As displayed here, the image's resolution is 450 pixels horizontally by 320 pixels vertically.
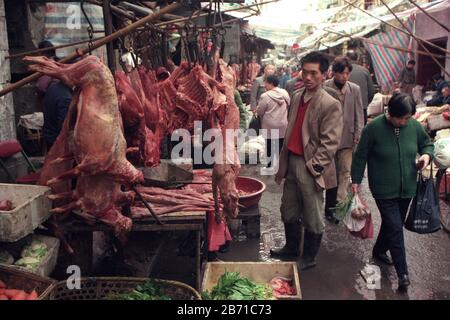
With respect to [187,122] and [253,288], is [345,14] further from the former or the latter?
[253,288]

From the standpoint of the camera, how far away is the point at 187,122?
15.7 feet

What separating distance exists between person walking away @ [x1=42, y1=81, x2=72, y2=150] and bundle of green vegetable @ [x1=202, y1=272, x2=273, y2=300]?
254 cm

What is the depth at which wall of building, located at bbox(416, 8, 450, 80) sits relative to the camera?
12031 millimetres

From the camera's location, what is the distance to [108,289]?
11.8 feet

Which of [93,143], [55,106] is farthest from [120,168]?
[55,106]

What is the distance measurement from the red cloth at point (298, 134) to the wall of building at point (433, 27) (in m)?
8.73

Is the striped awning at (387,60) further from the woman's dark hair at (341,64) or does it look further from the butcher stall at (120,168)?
the butcher stall at (120,168)

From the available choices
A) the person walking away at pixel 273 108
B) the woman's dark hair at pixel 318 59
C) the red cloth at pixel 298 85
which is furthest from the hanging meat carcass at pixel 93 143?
the red cloth at pixel 298 85

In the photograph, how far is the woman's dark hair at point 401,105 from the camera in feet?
14.0

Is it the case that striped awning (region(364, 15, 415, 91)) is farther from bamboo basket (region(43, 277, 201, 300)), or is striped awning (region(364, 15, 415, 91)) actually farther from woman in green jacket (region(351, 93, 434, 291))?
bamboo basket (region(43, 277, 201, 300))

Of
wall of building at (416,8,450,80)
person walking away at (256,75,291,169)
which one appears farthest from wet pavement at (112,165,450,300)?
wall of building at (416,8,450,80)

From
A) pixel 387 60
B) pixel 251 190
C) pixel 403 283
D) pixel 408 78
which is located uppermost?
pixel 387 60

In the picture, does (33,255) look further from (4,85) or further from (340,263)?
(340,263)

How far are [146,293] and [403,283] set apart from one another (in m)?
2.66
